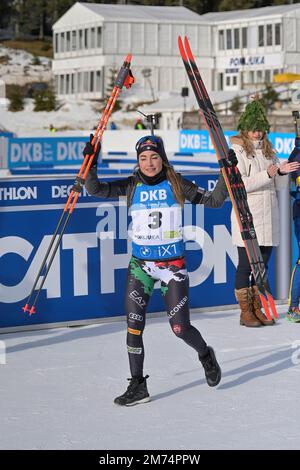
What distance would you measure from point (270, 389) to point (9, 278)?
251 centimetres

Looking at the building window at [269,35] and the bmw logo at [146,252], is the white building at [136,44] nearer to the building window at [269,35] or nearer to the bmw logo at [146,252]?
the building window at [269,35]

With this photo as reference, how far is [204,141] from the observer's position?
31.5 meters

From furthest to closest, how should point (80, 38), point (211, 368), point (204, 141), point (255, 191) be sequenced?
point (80, 38)
point (204, 141)
point (255, 191)
point (211, 368)

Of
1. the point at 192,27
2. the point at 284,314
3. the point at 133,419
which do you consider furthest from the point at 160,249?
the point at 192,27

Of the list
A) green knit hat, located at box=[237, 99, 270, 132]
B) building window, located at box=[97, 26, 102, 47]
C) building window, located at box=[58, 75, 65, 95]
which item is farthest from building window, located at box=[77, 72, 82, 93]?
green knit hat, located at box=[237, 99, 270, 132]

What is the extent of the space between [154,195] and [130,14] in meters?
67.8

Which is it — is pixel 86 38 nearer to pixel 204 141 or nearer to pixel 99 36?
pixel 99 36

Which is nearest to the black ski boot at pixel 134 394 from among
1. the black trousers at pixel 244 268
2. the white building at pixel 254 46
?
the black trousers at pixel 244 268

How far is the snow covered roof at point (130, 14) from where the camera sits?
7125 cm

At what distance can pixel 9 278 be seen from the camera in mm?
8039

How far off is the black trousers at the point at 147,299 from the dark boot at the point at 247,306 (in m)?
2.36

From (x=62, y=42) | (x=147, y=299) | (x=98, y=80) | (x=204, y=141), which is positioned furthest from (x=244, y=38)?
(x=147, y=299)

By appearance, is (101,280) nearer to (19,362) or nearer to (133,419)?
(19,362)

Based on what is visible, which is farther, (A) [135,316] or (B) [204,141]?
(B) [204,141]
